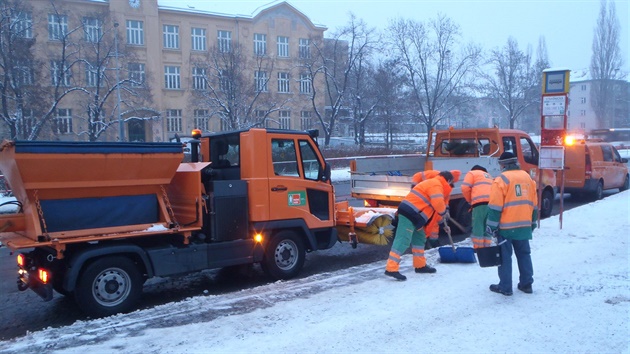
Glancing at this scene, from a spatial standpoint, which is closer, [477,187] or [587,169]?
[477,187]

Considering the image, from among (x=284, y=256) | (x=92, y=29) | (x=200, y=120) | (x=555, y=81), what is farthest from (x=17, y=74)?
(x=555, y=81)

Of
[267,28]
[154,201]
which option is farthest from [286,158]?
[267,28]

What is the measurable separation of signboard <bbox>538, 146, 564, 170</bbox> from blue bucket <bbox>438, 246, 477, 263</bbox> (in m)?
4.33

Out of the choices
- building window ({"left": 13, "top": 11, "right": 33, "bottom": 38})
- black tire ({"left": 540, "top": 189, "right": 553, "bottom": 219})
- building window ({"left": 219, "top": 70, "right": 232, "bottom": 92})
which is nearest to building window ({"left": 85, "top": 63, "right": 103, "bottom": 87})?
building window ({"left": 13, "top": 11, "right": 33, "bottom": 38})

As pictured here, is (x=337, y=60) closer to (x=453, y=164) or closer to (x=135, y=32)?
(x=135, y=32)

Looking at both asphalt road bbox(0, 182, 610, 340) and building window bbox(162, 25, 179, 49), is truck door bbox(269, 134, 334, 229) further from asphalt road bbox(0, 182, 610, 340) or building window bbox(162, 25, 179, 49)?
building window bbox(162, 25, 179, 49)

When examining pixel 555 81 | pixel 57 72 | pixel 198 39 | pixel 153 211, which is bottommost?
pixel 153 211

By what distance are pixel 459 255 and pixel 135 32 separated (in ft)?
135

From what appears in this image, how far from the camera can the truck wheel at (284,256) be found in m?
7.78

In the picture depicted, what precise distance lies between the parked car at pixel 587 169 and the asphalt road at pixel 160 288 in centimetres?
928

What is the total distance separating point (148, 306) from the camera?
270 inches

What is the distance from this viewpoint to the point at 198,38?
45.8 meters

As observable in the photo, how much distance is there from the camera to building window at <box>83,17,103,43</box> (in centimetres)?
3197

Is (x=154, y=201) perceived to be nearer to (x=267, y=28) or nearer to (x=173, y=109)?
(x=173, y=109)
